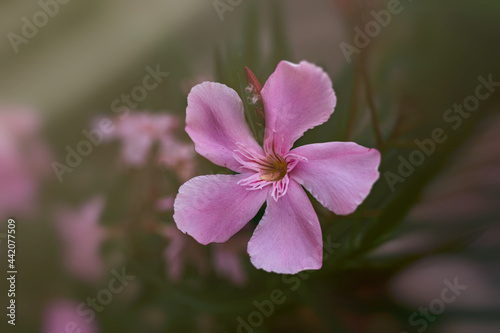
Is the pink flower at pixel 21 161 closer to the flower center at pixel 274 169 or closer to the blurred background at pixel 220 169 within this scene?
the blurred background at pixel 220 169

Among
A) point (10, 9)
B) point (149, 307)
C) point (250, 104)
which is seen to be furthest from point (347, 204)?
→ point (10, 9)

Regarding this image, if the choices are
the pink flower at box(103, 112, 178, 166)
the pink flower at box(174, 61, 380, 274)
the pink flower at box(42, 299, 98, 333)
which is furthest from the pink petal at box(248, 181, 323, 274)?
the pink flower at box(42, 299, 98, 333)

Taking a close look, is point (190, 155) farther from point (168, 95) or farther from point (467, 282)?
point (467, 282)

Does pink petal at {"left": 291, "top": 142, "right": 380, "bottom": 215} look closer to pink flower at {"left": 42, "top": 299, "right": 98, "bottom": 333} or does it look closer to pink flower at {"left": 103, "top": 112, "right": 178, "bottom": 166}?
pink flower at {"left": 103, "top": 112, "right": 178, "bottom": 166}

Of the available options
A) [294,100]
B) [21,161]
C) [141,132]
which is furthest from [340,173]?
[21,161]

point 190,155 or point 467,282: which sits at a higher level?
point 190,155

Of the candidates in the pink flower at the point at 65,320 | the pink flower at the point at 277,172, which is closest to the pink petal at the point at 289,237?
the pink flower at the point at 277,172

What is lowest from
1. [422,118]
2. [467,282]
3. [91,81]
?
[467,282]
